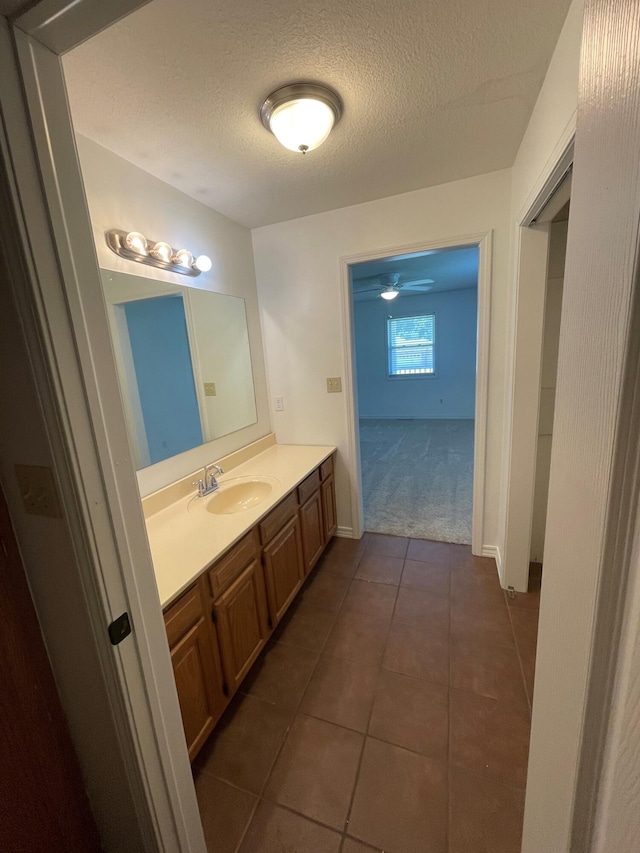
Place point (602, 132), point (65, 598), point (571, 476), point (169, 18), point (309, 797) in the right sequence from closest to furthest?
point (602, 132) → point (571, 476) → point (65, 598) → point (169, 18) → point (309, 797)

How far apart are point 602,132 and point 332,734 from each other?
6.25ft

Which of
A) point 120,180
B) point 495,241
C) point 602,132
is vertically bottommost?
point 602,132

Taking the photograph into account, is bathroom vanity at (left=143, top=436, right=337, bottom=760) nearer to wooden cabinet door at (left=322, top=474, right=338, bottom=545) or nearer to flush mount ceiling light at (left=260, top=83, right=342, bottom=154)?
wooden cabinet door at (left=322, top=474, right=338, bottom=545)

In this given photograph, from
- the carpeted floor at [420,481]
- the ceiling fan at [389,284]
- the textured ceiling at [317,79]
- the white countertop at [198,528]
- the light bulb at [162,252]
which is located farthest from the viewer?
the ceiling fan at [389,284]

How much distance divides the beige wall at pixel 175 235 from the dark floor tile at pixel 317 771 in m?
1.25

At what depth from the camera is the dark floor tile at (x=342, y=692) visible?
4.73 feet

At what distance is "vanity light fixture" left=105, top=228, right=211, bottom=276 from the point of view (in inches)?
59.9

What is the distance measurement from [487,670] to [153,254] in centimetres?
257

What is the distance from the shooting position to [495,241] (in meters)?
1.98

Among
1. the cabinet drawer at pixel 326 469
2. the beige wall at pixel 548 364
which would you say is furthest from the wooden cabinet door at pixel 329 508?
the beige wall at pixel 548 364

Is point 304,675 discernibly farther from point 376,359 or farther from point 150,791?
point 376,359

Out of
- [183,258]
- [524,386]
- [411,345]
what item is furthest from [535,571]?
[411,345]

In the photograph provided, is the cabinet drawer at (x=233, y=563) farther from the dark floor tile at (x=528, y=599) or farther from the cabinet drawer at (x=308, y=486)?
the dark floor tile at (x=528, y=599)

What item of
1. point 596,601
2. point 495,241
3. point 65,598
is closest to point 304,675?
point 65,598
